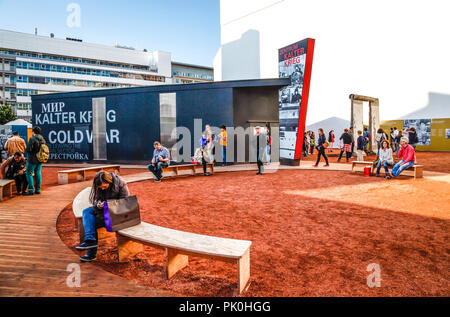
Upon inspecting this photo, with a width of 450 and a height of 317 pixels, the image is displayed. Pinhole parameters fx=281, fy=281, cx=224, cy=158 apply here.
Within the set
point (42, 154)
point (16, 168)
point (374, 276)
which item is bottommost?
point (374, 276)

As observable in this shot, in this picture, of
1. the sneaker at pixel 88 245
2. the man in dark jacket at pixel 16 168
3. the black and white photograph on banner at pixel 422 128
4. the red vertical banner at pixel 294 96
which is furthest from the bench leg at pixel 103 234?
the black and white photograph on banner at pixel 422 128

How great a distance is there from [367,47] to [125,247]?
88.0 feet

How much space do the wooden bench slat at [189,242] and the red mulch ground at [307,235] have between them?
1.42 ft

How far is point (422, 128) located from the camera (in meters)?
22.2

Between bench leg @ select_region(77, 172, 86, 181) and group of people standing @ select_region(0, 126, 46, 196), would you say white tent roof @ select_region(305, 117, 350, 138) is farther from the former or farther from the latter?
group of people standing @ select_region(0, 126, 46, 196)

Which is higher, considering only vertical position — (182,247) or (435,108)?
(435,108)

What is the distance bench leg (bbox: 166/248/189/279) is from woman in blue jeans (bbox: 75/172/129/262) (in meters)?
1.19

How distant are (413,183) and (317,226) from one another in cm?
591

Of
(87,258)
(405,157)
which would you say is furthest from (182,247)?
(405,157)

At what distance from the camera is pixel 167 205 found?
22.4 ft

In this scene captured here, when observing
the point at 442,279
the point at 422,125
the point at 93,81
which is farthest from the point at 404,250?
the point at 93,81

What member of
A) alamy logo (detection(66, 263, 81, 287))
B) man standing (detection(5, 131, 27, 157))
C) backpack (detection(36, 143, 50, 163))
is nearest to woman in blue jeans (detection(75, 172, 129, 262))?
alamy logo (detection(66, 263, 81, 287))

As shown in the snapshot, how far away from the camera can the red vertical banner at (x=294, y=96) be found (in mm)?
12836

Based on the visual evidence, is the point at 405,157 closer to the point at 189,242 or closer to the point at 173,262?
the point at 189,242
